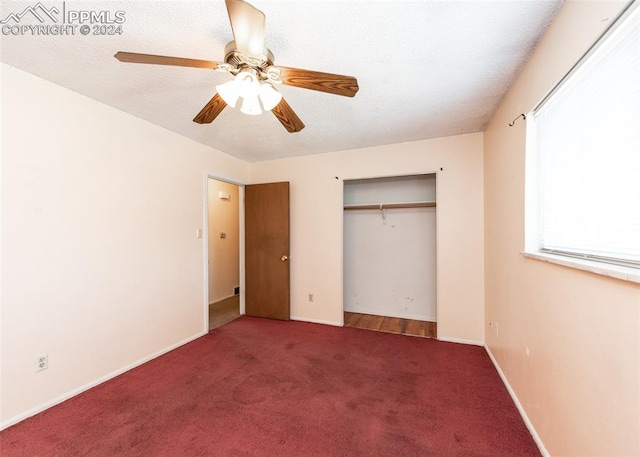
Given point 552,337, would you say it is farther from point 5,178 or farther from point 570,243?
point 5,178

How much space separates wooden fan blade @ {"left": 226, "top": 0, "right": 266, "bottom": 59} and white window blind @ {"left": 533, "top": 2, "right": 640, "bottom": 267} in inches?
54.3

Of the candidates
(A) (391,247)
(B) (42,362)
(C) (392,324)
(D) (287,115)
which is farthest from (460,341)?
(B) (42,362)

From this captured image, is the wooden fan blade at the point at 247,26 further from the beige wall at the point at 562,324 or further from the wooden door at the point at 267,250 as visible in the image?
the wooden door at the point at 267,250

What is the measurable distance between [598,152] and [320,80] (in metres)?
1.32

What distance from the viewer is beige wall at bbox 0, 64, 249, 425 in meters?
1.79

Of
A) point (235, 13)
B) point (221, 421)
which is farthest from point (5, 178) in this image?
point (221, 421)

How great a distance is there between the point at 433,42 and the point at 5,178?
2875 mm

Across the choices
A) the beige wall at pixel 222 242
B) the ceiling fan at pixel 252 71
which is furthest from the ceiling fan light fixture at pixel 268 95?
the beige wall at pixel 222 242

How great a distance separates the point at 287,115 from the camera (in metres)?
1.81

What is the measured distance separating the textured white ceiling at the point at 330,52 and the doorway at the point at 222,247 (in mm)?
2299

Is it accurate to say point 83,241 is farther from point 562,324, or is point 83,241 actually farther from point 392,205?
point 392,205

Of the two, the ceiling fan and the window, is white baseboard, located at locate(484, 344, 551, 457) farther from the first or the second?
the ceiling fan

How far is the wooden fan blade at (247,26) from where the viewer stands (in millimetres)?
1051

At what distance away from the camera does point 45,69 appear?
5.91ft
